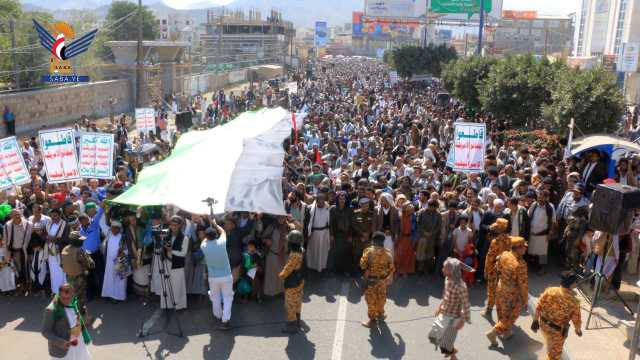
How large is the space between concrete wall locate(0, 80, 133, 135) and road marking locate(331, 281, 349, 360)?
1634 centimetres

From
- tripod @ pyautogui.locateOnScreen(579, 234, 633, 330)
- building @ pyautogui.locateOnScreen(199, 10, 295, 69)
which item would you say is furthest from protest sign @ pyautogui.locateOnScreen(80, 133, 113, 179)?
building @ pyautogui.locateOnScreen(199, 10, 295, 69)

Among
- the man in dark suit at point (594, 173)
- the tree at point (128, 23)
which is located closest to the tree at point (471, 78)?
the man in dark suit at point (594, 173)

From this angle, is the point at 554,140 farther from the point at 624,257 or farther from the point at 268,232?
the point at 268,232

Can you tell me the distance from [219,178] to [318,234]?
206 centimetres

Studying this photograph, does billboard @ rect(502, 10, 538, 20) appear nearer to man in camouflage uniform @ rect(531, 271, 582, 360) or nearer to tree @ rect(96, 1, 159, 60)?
tree @ rect(96, 1, 159, 60)

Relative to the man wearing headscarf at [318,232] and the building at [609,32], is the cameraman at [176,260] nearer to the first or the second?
the man wearing headscarf at [318,232]

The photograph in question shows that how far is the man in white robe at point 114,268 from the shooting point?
7.69 meters

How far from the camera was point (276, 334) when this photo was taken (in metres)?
7.02

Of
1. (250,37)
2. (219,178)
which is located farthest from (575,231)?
(250,37)

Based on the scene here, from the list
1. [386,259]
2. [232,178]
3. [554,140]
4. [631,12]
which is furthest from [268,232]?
[631,12]

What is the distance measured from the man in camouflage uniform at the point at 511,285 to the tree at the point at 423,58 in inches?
1651

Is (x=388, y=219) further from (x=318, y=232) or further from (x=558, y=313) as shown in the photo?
(x=558, y=313)

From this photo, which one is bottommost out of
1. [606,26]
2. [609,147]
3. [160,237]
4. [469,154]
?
[160,237]

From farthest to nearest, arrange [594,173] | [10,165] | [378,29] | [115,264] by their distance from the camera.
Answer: [378,29] → [594,173] → [10,165] → [115,264]
